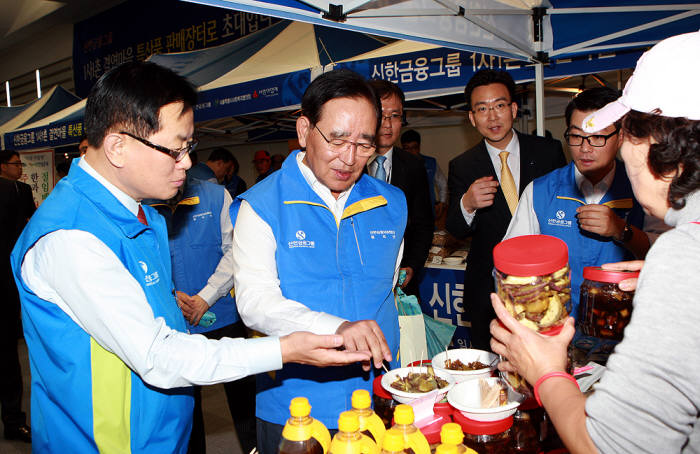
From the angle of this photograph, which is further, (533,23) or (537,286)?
(533,23)

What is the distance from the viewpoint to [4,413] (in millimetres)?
3883

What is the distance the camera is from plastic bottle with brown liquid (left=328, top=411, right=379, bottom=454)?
104cm

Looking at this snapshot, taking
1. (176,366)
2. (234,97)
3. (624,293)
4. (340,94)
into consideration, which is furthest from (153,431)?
(234,97)

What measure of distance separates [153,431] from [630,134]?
4.49 ft

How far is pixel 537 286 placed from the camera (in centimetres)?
107

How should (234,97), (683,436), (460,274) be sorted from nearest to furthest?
1. (683,436)
2. (460,274)
3. (234,97)

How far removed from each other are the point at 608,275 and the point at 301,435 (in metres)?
0.88

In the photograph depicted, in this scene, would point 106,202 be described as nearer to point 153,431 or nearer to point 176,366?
point 176,366

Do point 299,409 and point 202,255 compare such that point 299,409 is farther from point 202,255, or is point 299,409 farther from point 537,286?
point 202,255

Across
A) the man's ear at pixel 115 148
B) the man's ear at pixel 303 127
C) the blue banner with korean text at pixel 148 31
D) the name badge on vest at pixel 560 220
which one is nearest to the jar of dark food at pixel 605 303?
the name badge on vest at pixel 560 220

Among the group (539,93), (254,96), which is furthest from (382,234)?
(254,96)

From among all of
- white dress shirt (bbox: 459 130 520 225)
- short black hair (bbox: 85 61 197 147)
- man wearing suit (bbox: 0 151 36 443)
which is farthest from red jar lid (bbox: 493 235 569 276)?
man wearing suit (bbox: 0 151 36 443)

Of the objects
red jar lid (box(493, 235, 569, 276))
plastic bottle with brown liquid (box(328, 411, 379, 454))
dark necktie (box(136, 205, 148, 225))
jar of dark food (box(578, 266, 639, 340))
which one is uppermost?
dark necktie (box(136, 205, 148, 225))

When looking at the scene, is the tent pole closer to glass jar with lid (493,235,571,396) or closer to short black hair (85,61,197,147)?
glass jar with lid (493,235,571,396)
